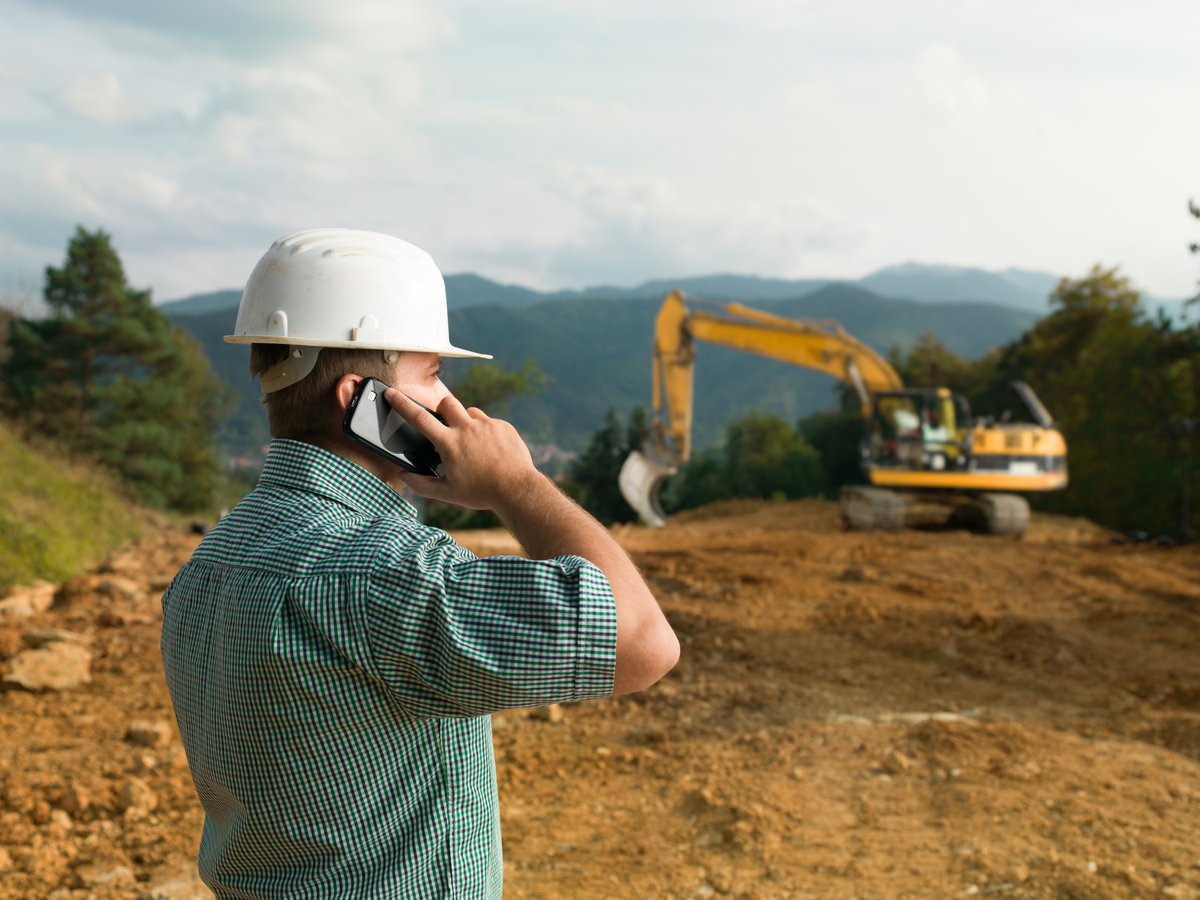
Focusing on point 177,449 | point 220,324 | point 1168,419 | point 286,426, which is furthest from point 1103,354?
point 220,324

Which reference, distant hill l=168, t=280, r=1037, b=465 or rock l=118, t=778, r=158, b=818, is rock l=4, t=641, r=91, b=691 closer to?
rock l=118, t=778, r=158, b=818

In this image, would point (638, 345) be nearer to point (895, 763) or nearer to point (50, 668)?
point (50, 668)

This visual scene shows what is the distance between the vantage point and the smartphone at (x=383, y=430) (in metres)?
1.53

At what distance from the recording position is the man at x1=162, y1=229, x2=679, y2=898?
1.33 m

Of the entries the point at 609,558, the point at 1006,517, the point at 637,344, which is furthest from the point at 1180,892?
the point at 637,344

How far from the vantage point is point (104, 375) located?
29438 millimetres

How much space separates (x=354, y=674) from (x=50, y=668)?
21.1ft

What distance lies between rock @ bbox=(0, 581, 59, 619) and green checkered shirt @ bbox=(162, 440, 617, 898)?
28.2 ft

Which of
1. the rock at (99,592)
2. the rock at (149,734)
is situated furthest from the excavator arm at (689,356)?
the rock at (149,734)

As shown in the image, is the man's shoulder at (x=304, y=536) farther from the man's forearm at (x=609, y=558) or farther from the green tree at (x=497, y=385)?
the green tree at (x=497, y=385)

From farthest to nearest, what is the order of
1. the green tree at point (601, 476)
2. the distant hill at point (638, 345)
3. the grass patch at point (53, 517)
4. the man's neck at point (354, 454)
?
the distant hill at point (638, 345), the green tree at point (601, 476), the grass patch at point (53, 517), the man's neck at point (354, 454)

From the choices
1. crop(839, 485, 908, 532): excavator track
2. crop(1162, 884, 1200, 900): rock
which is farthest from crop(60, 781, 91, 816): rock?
crop(839, 485, 908, 532): excavator track

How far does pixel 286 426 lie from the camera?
5.30ft

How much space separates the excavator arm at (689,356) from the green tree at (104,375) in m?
14.9
